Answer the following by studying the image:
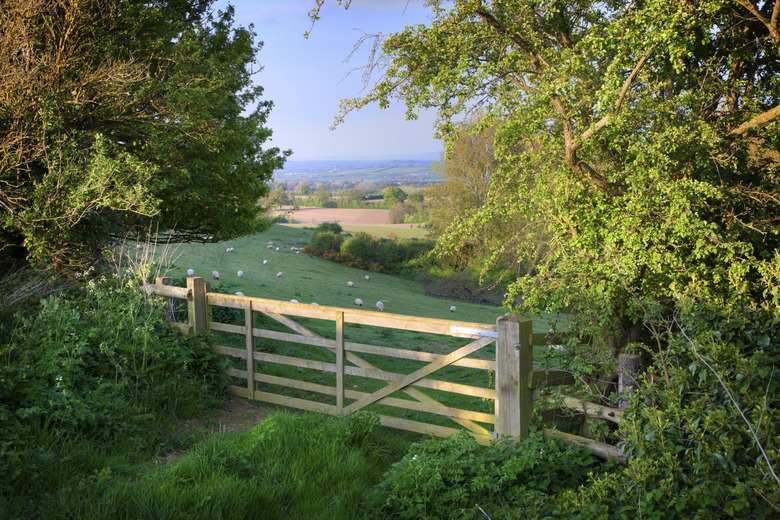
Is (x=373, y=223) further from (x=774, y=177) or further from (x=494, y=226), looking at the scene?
(x=774, y=177)

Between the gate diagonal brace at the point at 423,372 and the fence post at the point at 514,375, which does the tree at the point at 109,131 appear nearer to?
the gate diagonal brace at the point at 423,372

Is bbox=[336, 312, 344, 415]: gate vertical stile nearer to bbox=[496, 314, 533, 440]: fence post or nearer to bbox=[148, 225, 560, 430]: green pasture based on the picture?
bbox=[148, 225, 560, 430]: green pasture

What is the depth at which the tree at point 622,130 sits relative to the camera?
245 inches

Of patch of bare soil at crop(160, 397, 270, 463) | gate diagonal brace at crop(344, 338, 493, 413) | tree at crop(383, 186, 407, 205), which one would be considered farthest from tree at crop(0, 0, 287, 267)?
tree at crop(383, 186, 407, 205)

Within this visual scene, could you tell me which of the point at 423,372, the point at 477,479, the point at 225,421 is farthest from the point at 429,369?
the point at 225,421

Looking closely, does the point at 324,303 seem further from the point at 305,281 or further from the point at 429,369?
the point at 429,369

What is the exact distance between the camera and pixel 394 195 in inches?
2154

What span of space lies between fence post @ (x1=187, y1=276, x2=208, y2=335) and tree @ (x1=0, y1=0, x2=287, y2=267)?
74.5 inches

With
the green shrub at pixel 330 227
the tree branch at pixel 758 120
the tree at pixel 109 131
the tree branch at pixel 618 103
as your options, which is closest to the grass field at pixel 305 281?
the green shrub at pixel 330 227

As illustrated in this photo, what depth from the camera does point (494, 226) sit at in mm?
28266

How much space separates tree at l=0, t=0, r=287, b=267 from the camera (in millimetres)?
8883

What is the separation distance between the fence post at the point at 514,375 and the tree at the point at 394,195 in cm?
4678

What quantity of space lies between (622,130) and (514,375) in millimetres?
3378

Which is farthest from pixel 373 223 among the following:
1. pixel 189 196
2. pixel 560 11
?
pixel 560 11
